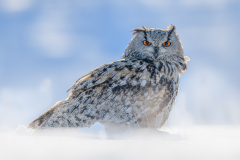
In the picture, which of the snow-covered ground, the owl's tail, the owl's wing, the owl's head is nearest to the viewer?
the snow-covered ground

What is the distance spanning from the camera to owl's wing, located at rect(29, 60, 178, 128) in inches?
194

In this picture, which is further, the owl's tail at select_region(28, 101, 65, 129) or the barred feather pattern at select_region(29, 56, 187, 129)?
the owl's tail at select_region(28, 101, 65, 129)

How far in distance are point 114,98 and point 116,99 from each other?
0.05m

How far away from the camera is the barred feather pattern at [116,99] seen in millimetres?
4918

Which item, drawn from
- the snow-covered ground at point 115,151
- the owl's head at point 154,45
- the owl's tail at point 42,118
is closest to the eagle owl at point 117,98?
the owl's tail at point 42,118

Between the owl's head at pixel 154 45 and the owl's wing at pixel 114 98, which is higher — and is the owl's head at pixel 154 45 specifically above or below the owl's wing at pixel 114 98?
above

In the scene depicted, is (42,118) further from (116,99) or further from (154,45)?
(154,45)

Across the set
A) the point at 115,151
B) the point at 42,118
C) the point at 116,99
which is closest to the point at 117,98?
the point at 116,99

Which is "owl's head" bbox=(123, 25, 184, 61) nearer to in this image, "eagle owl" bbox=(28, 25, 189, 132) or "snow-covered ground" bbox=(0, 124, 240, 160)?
"eagle owl" bbox=(28, 25, 189, 132)

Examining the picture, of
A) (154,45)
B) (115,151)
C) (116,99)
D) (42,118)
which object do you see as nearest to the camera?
(115,151)

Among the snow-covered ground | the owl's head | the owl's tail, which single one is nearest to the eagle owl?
the owl's tail

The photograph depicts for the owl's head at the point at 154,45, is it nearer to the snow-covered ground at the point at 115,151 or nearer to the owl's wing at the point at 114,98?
the owl's wing at the point at 114,98

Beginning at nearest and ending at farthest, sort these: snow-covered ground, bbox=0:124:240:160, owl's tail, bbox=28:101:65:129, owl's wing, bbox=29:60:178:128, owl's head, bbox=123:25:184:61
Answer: snow-covered ground, bbox=0:124:240:160
owl's wing, bbox=29:60:178:128
owl's tail, bbox=28:101:65:129
owl's head, bbox=123:25:184:61

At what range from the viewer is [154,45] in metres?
6.28
